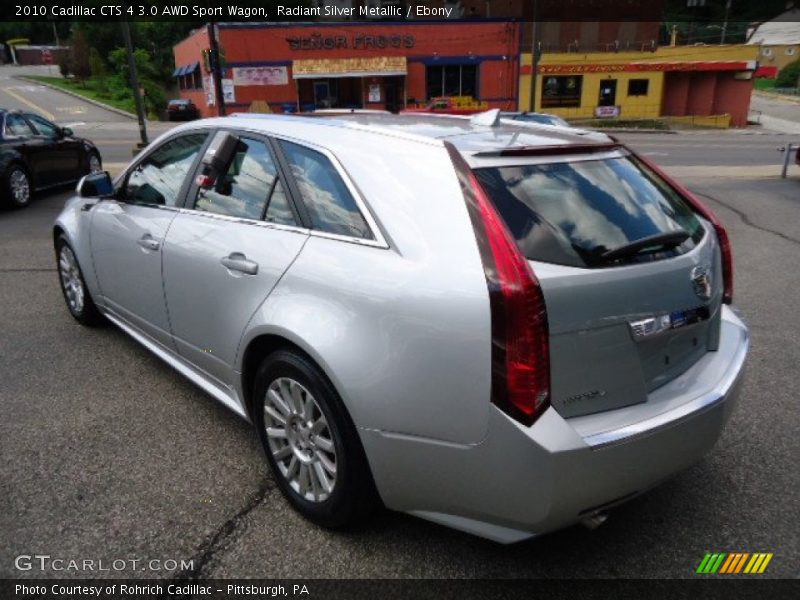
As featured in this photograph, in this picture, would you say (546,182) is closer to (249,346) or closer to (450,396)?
(450,396)

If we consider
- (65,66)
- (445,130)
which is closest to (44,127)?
(445,130)

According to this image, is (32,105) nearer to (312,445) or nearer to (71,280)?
(71,280)

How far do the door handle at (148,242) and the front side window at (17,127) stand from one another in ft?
27.6

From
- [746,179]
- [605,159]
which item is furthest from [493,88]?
[605,159]

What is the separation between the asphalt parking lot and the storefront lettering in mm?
33738

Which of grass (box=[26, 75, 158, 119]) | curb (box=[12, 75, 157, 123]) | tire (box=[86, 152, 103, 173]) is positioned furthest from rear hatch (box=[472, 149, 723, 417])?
grass (box=[26, 75, 158, 119])

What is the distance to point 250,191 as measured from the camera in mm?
2881

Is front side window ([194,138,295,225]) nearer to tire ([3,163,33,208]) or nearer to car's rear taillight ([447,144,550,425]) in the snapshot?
car's rear taillight ([447,144,550,425])

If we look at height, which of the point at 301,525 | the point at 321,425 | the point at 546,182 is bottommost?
the point at 301,525

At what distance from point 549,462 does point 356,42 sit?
120 feet

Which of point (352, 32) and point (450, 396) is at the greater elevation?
point (352, 32)

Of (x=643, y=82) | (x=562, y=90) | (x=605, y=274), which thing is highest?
(x=605, y=274)

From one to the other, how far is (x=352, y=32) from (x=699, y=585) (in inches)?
1443

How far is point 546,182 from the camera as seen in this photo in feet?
7.31
